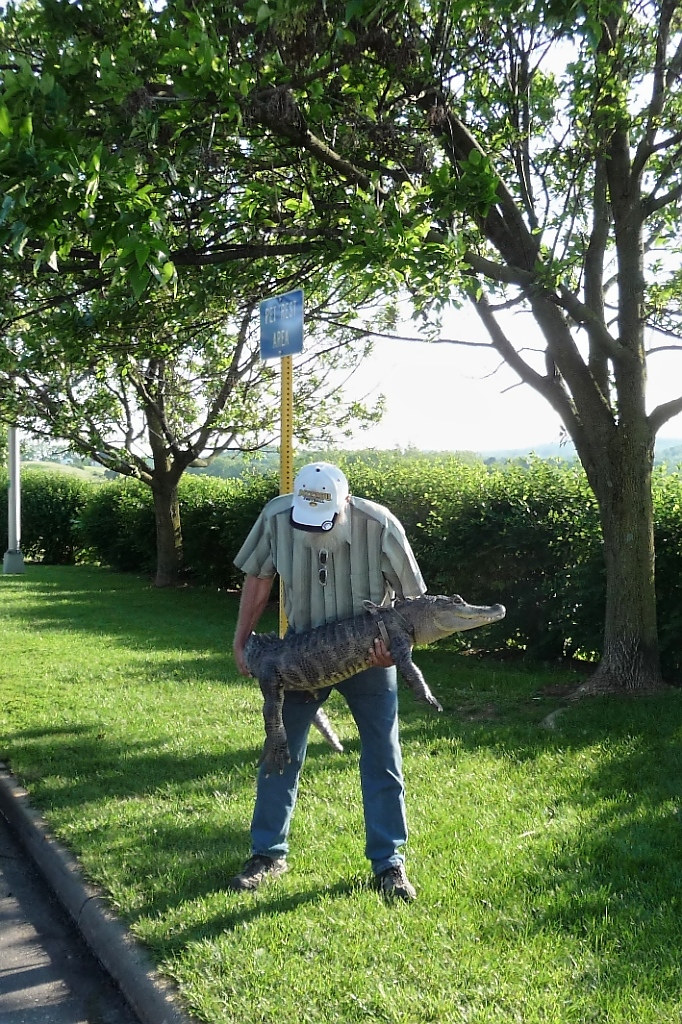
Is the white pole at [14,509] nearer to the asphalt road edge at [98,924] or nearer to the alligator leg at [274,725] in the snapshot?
the asphalt road edge at [98,924]

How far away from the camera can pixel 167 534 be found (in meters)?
18.8

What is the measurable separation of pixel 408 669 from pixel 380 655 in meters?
0.15

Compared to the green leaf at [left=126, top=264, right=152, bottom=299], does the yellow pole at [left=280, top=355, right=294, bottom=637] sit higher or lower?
lower

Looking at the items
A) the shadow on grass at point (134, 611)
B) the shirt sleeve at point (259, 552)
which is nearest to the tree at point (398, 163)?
the shirt sleeve at point (259, 552)

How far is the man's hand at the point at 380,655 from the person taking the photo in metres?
3.78

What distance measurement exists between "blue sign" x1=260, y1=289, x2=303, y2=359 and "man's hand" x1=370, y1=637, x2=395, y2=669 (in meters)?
2.32

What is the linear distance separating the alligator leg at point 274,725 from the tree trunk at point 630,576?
452 cm

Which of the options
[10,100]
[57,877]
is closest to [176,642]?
[57,877]

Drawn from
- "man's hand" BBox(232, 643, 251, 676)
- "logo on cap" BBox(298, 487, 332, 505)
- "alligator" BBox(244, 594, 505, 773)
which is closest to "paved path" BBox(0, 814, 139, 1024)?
"alligator" BBox(244, 594, 505, 773)

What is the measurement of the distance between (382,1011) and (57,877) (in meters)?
2.21

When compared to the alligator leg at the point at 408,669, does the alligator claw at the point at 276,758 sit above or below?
below

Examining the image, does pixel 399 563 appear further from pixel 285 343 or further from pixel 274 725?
pixel 285 343

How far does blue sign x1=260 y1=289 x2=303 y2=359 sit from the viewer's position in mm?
5574

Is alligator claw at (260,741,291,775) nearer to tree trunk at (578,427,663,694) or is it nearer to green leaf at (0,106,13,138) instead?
green leaf at (0,106,13,138)
